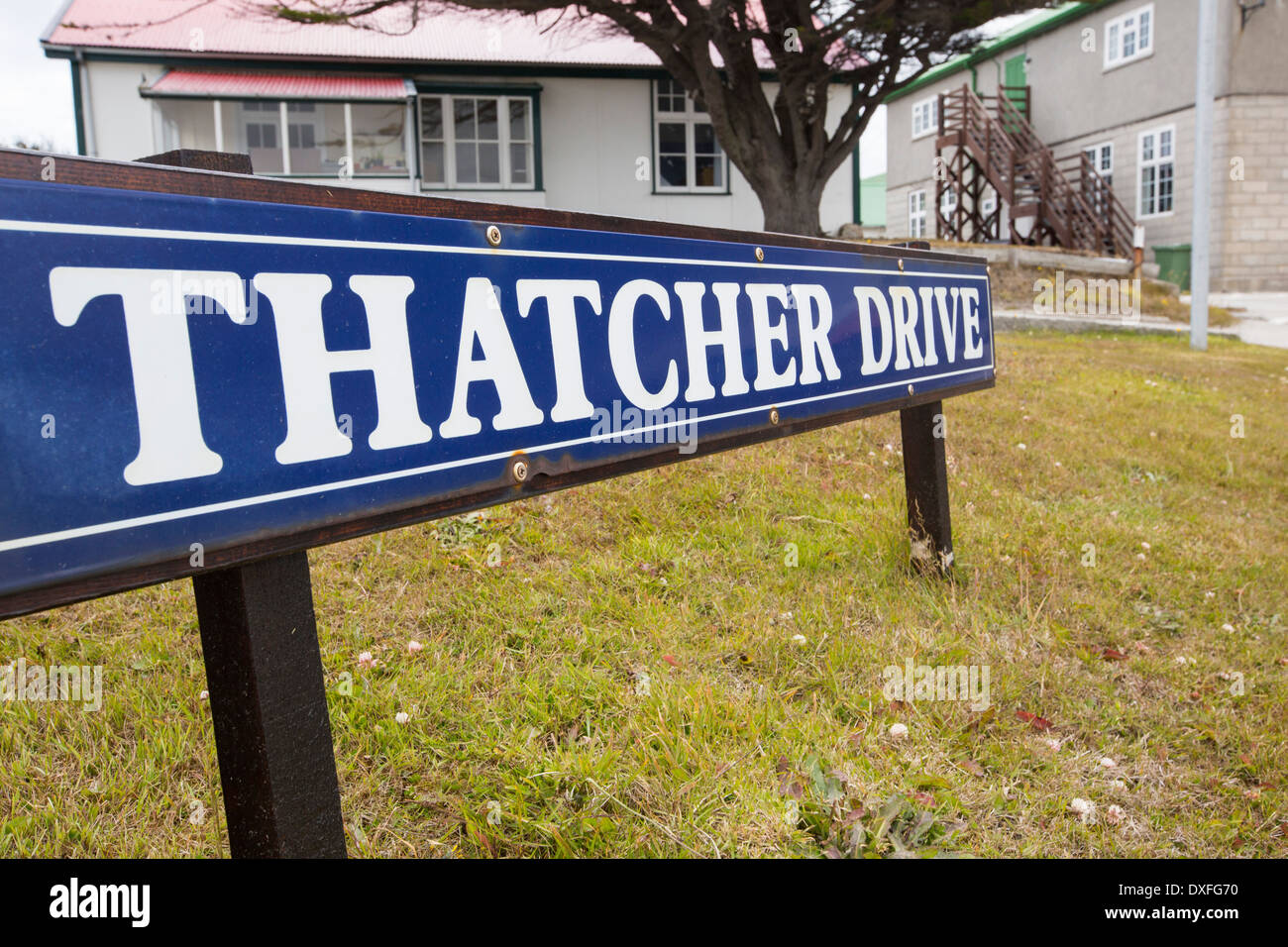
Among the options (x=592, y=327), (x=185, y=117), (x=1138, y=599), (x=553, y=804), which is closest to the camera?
(x=592, y=327)

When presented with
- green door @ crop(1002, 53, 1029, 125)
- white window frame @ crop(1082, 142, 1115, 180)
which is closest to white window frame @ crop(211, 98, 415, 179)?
white window frame @ crop(1082, 142, 1115, 180)

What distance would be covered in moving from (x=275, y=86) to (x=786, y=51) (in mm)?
9102

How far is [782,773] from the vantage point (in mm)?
2105

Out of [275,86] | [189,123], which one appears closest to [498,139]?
[275,86]

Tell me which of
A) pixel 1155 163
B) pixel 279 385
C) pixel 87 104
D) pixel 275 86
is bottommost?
pixel 279 385

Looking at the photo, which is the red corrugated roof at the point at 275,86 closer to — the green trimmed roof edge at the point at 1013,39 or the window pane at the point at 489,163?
the window pane at the point at 489,163

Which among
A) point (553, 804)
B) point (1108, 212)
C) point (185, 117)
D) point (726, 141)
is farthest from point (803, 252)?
point (1108, 212)

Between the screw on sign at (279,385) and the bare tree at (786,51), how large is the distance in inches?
446

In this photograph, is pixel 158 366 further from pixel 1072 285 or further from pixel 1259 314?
pixel 1259 314

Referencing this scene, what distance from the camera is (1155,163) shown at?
79.4 ft

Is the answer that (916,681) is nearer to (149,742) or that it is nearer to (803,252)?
(803,252)

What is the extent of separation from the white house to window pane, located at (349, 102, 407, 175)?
3 centimetres

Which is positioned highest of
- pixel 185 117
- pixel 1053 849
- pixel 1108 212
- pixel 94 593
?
pixel 185 117

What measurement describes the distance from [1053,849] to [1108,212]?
2282 cm
